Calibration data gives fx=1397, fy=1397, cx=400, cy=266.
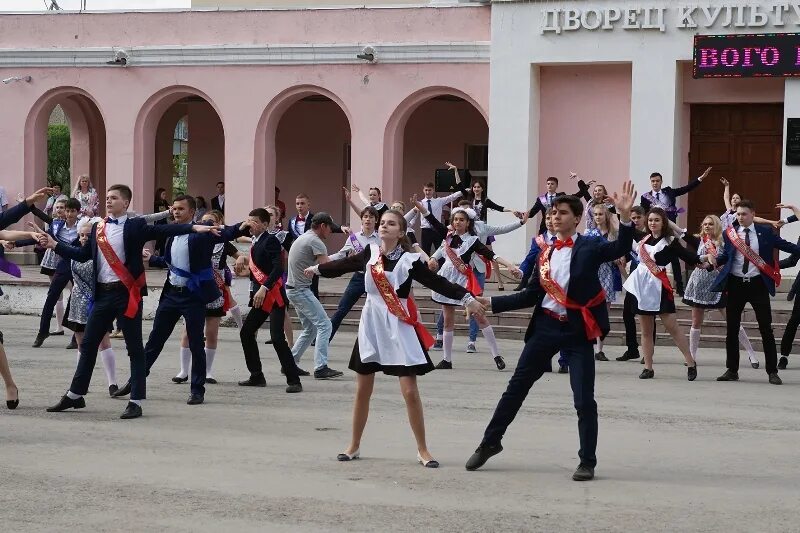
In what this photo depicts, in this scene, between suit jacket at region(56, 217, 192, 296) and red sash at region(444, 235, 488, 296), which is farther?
red sash at region(444, 235, 488, 296)

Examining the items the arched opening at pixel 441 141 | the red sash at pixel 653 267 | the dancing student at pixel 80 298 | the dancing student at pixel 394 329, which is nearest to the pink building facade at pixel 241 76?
the arched opening at pixel 441 141

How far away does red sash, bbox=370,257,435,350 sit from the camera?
9234mm

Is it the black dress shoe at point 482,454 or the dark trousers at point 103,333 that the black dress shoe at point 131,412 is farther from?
the black dress shoe at point 482,454

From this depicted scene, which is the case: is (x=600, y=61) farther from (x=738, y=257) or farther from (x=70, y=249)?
(x=70, y=249)

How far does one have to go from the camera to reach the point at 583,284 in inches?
344

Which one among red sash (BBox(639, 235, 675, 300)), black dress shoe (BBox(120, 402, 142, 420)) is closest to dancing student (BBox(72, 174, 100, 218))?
red sash (BBox(639, 235, 675, 300))

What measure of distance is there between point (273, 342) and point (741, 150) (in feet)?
40.7

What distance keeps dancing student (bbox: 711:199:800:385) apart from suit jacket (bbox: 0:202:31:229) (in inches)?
266

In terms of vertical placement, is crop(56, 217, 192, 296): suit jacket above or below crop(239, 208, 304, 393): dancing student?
above

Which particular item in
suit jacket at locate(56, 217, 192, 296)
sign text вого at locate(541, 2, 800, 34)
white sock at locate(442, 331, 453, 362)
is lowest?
white sock at locate(442, 331, 453, 362)

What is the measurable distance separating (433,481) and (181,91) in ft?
60.7

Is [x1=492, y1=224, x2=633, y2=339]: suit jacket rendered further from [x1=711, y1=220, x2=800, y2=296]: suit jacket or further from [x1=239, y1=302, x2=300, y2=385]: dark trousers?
[x1=711, y1=220, x2=800, y2=296]: suit jacket

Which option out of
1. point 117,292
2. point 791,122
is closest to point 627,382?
point 117,292

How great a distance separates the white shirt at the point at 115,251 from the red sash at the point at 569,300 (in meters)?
3.80
